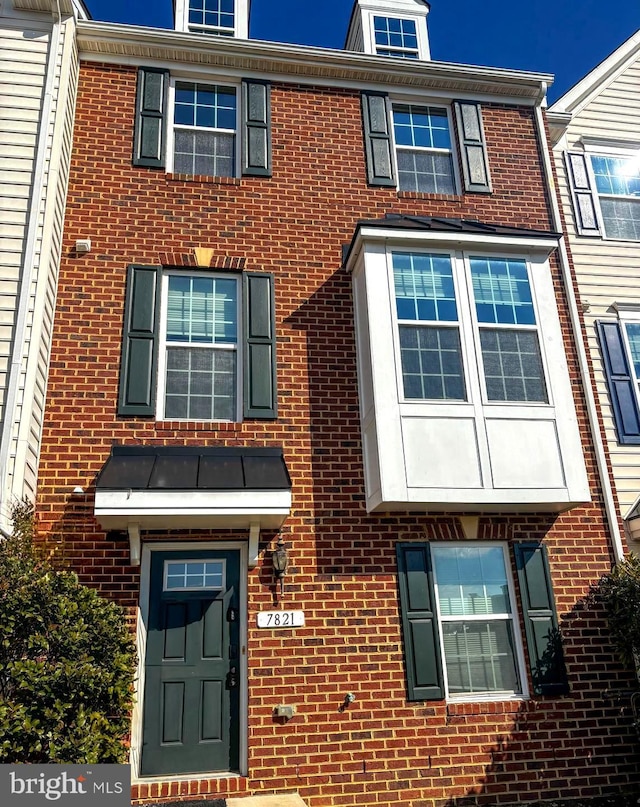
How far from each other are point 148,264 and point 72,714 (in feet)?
15.2

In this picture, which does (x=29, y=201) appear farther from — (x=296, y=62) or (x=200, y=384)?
(x=296, y=62)

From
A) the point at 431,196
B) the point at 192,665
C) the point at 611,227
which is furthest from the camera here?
the point at 611,227

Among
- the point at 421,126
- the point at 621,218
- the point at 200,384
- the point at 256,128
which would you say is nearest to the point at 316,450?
the point at 200,384

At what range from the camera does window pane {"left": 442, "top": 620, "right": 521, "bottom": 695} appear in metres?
6.78

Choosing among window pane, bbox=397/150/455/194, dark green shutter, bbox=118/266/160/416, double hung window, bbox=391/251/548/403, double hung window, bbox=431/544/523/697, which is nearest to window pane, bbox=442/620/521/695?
double hung window, bbox=431/544/523/697

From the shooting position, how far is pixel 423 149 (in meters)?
→ 9.16

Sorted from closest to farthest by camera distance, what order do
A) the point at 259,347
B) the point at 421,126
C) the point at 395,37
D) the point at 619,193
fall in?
the point at 259,347 < the point at 421,126 < the point at 619,193 < the point at 395,37

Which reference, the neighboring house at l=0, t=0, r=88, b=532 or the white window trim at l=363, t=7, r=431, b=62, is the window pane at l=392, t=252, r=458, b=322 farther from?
the white window trim at l=363, t=7, r=431, b=62

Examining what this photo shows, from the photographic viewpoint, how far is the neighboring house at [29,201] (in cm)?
642

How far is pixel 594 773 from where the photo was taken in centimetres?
662

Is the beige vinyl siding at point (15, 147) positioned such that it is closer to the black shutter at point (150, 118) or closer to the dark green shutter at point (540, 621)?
the black shutter at point (150, 118)

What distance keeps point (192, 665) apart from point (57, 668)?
1596 millimetres

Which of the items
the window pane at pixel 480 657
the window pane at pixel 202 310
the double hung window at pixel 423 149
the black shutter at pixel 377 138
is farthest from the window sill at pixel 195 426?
the double hung window at pixel 423 149

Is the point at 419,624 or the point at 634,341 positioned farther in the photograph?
the point at 634,341
